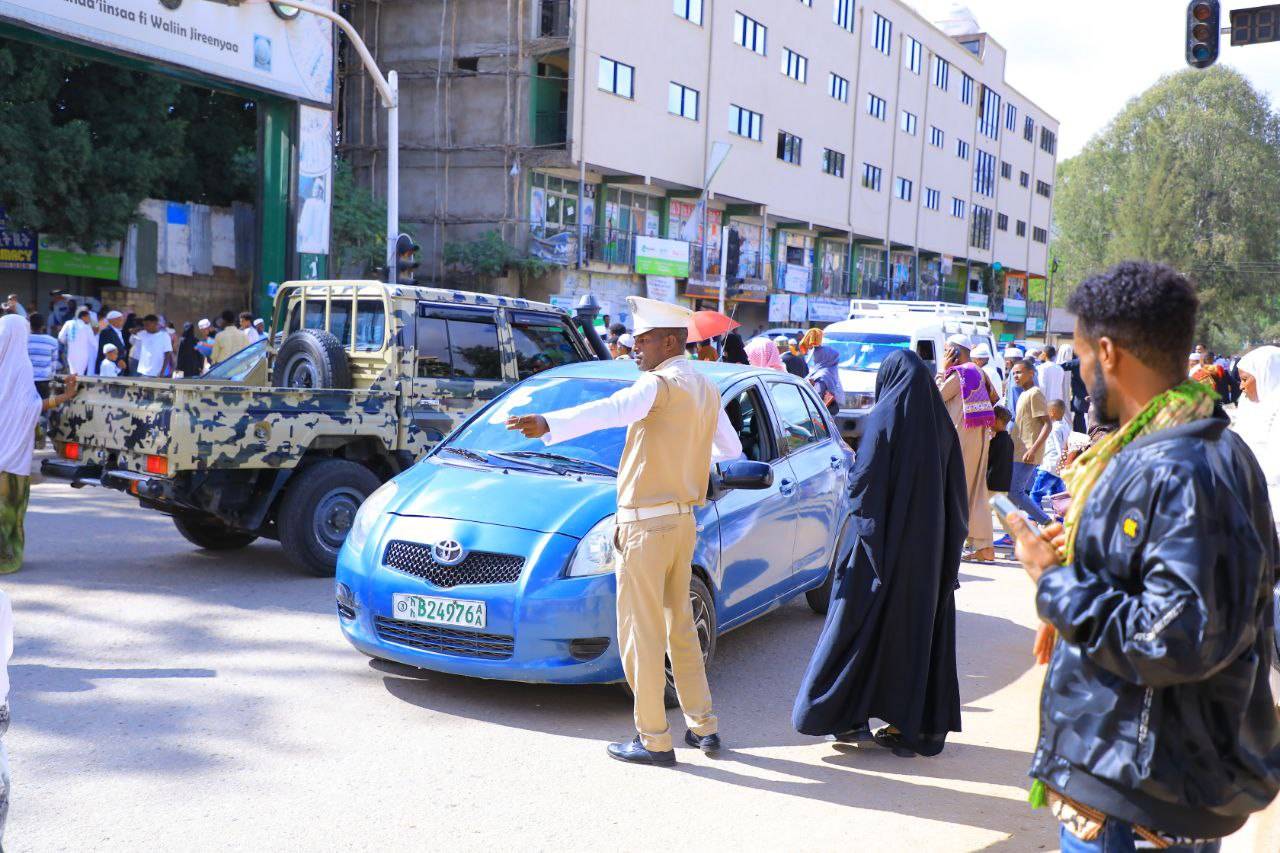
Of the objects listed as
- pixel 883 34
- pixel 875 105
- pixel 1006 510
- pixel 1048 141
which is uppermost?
pixel 1048 141

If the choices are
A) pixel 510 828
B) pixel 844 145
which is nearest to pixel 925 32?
pixel 844 145

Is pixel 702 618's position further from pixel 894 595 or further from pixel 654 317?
pixel 654 317

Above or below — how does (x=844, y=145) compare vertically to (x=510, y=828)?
above

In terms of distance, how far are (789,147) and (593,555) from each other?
39137 millimetres

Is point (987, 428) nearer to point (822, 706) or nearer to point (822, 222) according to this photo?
point (822, 706)

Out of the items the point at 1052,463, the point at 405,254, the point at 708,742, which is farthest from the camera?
the point at 405,254

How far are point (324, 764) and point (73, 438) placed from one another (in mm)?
4610

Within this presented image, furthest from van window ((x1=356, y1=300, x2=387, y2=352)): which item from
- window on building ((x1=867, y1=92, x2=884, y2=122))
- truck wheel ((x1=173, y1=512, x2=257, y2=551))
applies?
window on building ((x1=867, y1=92, x2=884, y2=122))

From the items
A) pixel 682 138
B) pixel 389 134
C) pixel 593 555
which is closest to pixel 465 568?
pixel 593 555

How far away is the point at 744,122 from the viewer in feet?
128

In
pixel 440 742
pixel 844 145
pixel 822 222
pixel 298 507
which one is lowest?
pixel 440 742

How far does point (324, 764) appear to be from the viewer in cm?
464

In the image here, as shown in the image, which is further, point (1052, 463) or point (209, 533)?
point (1052, 463)

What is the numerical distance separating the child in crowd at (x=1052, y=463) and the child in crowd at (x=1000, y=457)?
1219 millimetres
